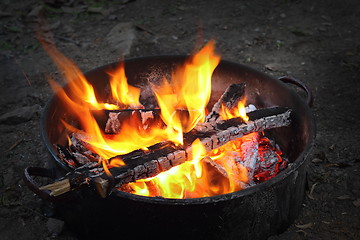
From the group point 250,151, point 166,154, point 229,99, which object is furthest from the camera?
point 229,99

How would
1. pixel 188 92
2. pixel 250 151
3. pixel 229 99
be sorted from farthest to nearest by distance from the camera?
1. pixel 188 92
2. pixel 229 99
3. pixel 250 151

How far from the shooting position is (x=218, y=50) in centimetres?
→ 516

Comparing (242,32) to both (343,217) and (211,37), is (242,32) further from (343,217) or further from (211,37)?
(343,217)

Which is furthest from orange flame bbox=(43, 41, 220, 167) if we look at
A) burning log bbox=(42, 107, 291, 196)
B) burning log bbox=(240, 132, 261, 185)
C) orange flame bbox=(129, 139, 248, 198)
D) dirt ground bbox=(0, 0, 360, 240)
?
dirt ground bbox=(0, 0, 360, 240)

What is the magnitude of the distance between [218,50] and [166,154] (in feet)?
10.3

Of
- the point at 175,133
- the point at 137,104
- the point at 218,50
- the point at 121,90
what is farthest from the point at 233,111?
the point at 218,50

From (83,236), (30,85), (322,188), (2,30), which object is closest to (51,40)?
(2,30)

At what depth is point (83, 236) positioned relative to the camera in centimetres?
265

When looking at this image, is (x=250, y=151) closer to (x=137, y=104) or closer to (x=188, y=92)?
(x=188, y=92)

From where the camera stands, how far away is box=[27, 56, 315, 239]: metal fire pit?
6.77 feet

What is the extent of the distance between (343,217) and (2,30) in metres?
5.42

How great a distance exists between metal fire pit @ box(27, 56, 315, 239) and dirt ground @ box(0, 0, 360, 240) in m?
0.37

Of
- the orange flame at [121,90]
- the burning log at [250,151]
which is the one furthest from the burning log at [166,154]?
the orange flame at [121,90]

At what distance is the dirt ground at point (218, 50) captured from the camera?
296 centimetres
